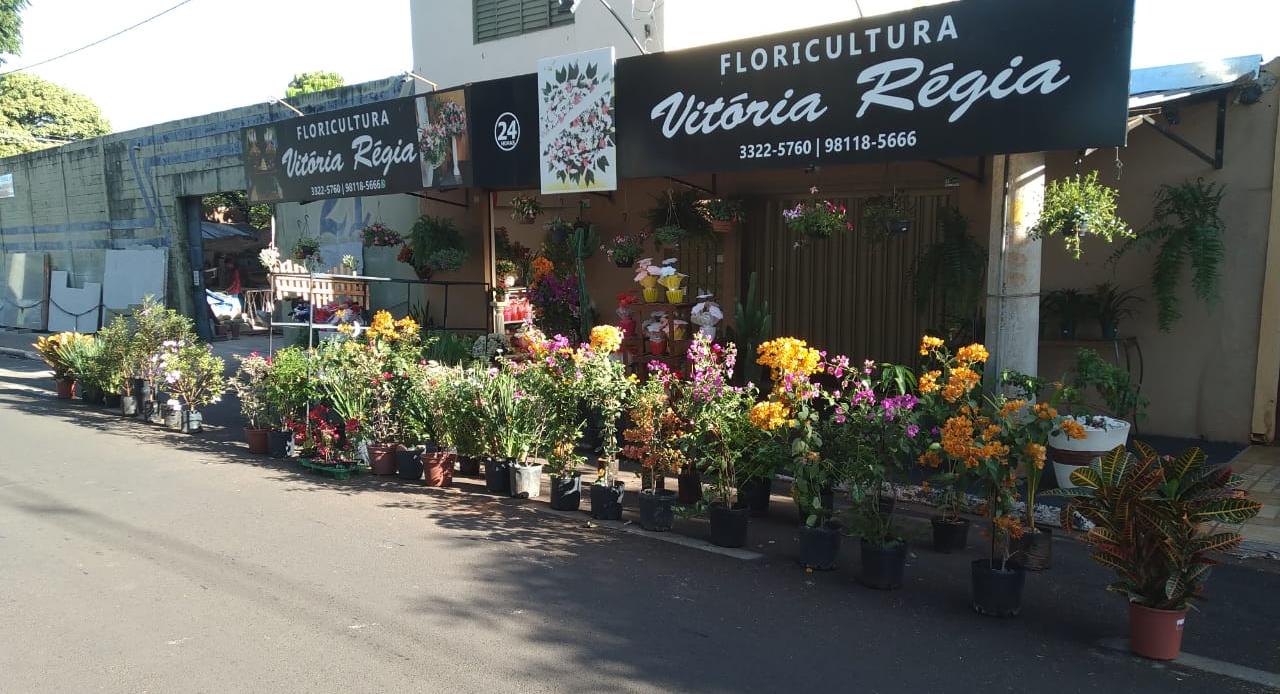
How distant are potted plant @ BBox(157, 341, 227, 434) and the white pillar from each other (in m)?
9.18

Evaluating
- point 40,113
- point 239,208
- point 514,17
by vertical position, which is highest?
point 40,113

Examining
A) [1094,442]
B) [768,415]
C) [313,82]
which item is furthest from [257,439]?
[313,82]

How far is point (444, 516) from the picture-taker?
6.91m

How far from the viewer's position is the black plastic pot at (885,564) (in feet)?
17.1

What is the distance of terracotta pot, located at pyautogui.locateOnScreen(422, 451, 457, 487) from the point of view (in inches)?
308

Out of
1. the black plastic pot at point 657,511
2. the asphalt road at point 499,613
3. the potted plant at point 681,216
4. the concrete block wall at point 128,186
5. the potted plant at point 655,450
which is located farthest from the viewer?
the concrete block wall at point 128,186

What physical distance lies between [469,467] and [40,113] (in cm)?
3622

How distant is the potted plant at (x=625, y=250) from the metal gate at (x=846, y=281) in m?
1.33

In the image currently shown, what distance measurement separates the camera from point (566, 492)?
6984 millimetres

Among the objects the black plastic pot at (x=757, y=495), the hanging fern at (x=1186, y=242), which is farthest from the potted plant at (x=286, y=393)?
the hanging fern at (x=1186, y=242)

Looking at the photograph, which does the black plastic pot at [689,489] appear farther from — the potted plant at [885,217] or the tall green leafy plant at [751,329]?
the potted plant at [885,217]

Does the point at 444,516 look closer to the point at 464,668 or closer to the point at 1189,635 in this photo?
the point at 464,668

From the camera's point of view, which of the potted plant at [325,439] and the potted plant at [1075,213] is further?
the potted plant at [325,439]

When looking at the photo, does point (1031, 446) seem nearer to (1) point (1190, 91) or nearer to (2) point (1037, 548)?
(2) point (1037, 548)
